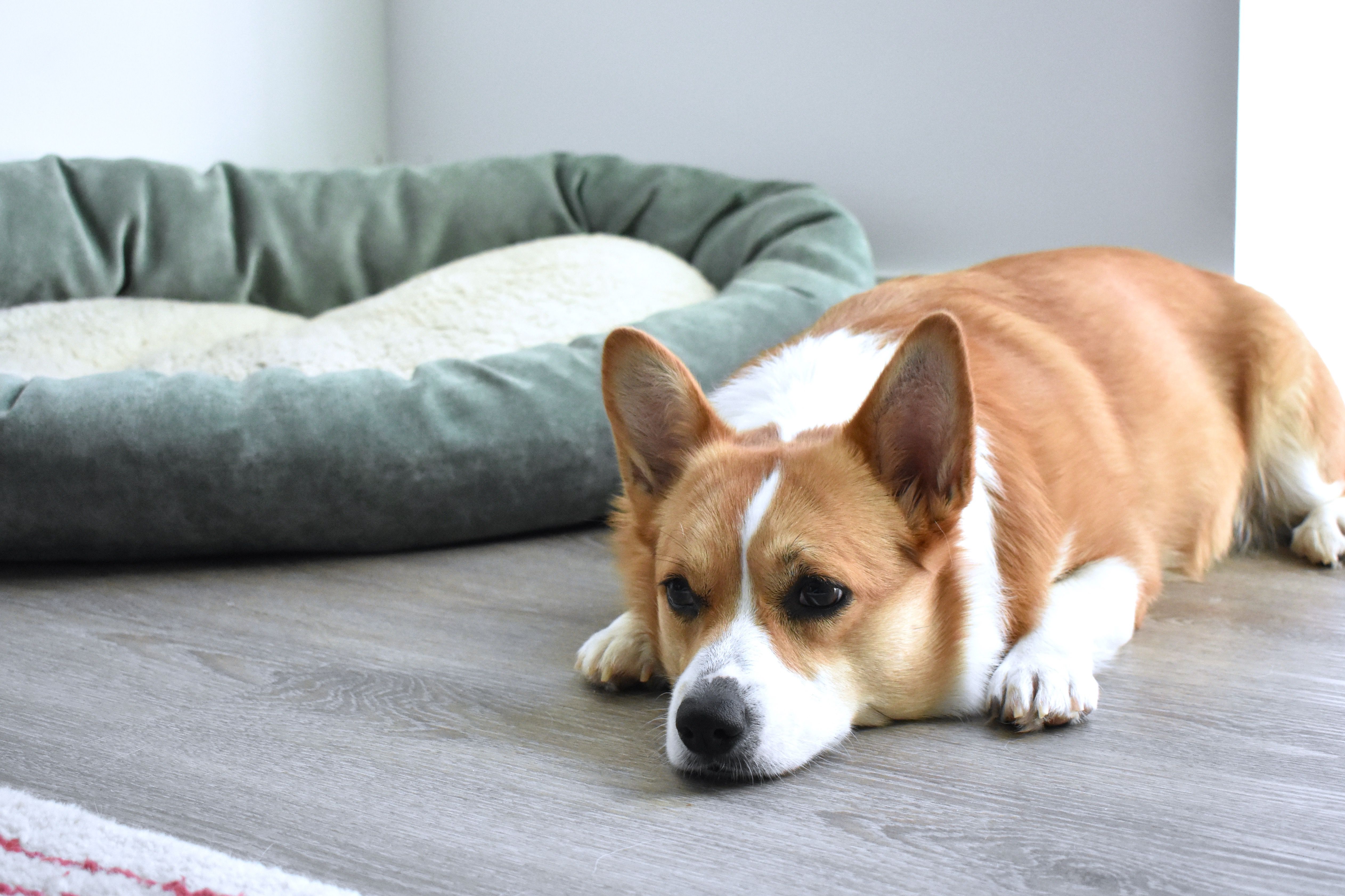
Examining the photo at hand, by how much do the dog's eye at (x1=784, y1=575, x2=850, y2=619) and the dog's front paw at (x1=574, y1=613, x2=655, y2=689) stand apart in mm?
340

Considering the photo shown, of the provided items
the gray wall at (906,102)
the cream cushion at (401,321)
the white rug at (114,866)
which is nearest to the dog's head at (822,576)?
the white rug at (114,866)

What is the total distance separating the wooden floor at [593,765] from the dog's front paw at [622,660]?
0.09 feet

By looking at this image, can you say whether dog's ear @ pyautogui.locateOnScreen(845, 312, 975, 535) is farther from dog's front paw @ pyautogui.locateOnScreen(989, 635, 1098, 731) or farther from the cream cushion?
the cream cushion

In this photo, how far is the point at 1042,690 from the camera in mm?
1440

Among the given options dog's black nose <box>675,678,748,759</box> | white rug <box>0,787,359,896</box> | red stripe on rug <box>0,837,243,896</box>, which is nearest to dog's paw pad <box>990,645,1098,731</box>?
dog's black nose <box>675,678,748,759</box>

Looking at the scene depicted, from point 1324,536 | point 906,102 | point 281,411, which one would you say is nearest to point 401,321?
point 281,411

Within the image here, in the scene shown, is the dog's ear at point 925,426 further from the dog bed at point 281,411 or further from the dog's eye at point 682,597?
the dog bed at point 281,411

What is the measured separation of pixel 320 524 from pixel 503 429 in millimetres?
433

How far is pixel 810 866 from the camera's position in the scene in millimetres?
1138

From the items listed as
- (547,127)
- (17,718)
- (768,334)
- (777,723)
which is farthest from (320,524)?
(547,127)

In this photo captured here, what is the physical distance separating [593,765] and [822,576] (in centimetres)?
39

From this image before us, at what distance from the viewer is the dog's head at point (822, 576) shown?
50.7 inches

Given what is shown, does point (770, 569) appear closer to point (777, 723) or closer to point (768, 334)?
point (777, 723)

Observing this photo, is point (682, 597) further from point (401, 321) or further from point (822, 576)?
point (401, 321)
